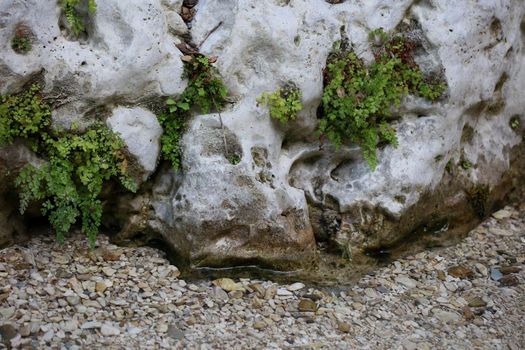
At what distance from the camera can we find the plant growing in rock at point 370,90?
5914 mm

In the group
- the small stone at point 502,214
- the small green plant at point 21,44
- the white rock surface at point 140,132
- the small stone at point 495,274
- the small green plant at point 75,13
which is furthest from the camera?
the small stone at point 502,214

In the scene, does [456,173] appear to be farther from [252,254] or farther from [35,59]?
[35,59]

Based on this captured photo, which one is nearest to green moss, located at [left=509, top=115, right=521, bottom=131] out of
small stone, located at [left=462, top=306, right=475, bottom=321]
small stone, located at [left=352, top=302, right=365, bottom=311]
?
small stone, located at [left=462, top=306, right=475, bottom=321]

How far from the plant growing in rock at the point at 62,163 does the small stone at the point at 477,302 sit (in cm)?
323

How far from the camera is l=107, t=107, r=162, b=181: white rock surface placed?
17.7 feet

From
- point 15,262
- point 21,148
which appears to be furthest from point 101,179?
point 15,262

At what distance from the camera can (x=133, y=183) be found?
5.41 m

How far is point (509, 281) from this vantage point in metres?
6.10

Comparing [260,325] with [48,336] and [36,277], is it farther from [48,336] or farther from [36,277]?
[36,277]

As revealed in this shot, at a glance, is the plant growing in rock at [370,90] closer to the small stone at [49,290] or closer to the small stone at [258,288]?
the small stone at [258,288]

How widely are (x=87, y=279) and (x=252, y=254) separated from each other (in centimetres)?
147

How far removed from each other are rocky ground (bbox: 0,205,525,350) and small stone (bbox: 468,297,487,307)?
1 centimetres

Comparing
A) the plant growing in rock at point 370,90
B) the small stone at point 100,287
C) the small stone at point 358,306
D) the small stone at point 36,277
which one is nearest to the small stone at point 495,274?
the small stone at point 358,306

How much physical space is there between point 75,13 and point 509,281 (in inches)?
186
